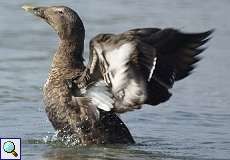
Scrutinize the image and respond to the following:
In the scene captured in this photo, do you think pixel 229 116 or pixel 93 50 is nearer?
pixel 93 50

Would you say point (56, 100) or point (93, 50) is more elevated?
point (93, 50)

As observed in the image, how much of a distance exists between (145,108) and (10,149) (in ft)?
11.1

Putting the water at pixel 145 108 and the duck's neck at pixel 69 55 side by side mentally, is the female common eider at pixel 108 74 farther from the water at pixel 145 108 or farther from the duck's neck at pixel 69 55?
the water at pixel 145 108

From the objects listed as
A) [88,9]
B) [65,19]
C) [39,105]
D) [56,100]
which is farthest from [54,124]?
[88,9]

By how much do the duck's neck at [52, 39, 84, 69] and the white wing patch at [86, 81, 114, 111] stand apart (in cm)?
61

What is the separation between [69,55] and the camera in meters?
11.4

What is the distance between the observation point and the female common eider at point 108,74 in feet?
32.9

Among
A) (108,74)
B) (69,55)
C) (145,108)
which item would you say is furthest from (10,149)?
(145,108)

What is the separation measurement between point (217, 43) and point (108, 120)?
5.65 metres

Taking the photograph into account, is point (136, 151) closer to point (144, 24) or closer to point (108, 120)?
point (108, 120)

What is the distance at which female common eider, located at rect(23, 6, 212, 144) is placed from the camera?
10.0 meters

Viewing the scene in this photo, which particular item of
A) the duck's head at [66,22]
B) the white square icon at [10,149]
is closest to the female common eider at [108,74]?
the duck's head at [66,22]

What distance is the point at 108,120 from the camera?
437 inches

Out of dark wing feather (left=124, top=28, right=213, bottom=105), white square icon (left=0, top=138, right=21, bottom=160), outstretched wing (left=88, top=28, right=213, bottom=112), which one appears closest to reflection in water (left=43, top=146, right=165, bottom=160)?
white square icon (left=0, top=138, right=21, bottom=160)
